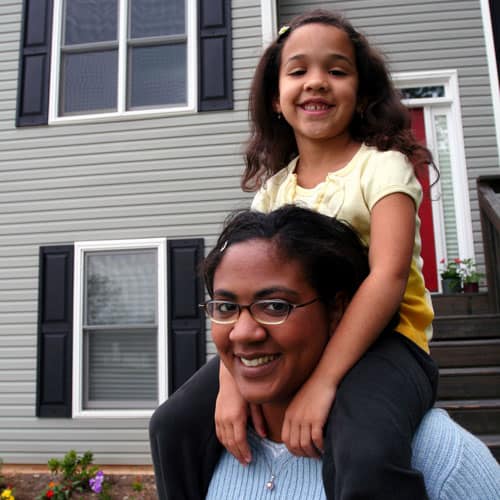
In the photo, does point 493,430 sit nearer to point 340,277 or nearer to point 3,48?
point 340,277

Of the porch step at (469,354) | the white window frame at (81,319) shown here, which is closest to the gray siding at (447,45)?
the porch step at (469,354)

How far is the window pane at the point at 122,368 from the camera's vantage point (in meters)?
5.50

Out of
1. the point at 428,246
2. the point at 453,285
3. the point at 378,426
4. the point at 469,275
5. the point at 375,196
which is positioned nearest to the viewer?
the point at 378,426

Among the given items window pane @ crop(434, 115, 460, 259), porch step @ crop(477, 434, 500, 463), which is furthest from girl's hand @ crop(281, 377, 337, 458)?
window pane @ crop(434, 115, 460, 259)

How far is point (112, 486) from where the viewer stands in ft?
16.4

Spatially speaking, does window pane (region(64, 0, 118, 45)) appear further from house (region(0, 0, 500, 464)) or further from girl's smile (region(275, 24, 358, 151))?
girl's smile (region(275, 24, 358, 151))

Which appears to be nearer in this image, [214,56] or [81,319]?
[81,319]

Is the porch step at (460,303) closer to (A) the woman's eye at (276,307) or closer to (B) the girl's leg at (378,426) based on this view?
(B) the girl's leg at (378,426)

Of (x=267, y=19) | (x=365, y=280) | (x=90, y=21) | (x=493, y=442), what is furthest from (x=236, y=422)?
(x=90, y=21)

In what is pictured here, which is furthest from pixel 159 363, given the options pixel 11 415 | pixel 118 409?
pixel 11 415

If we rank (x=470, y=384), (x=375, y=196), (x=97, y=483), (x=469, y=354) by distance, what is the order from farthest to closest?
1. (x=97, y=483)
2. (x=469, y=354)
3. (x=470, y=384)
4. (x=375, y=196)

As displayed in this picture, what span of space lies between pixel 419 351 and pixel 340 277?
0.99ft

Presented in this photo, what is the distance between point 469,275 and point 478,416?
2.15 metres

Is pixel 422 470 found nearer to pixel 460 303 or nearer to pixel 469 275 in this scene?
pixel 460 303
